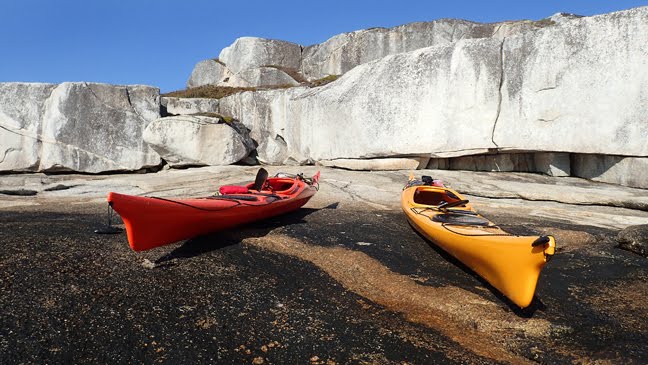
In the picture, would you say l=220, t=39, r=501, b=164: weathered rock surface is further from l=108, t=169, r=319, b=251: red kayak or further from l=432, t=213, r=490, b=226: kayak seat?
l=432, t=213, r=490, b=226: kayak seat

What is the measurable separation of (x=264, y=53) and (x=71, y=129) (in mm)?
14324

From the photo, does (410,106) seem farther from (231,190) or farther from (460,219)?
(460,219)

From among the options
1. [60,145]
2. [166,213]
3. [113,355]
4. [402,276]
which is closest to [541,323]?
[402,276]

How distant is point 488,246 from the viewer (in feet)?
16.0

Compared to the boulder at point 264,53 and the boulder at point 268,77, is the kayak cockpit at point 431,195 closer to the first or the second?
the boulder at point 268,77

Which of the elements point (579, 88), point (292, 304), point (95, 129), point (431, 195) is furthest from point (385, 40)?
point (292, 304)

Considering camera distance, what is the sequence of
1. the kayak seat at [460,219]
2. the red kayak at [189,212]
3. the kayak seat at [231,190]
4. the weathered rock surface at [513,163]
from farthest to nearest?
the weathered rock surface at [513,163] < the kayak seat at [231,190] < the kayak seat at [460,219] < the red kayak at [189,212]

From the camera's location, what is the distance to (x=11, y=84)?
1662cm

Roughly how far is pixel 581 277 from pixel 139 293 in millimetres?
5802

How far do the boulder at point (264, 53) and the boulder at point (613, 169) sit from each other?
19675 mm

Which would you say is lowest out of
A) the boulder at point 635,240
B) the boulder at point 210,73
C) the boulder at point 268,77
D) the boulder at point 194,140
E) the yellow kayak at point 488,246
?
the boulder at point 635,240

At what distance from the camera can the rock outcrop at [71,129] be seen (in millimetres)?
16359

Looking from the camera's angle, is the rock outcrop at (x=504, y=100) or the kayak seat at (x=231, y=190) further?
the rock outcrop at (x=504, y=100)

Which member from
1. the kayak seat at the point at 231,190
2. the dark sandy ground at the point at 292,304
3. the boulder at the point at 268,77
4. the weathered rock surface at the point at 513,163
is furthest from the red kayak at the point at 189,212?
the boulder at the point at 268,77
